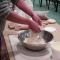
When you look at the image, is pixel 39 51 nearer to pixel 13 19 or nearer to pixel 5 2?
pixel 13 19

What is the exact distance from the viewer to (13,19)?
2.46 ft

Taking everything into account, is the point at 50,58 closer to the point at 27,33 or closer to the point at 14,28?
the point at 27,33

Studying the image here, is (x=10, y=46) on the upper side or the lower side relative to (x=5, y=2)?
lower

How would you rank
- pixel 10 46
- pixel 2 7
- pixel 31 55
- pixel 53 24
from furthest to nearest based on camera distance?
1. pixel 53 24
2. pixel 10 46
3. pixel 31 55
4. pixel 2 7

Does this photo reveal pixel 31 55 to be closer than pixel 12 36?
Yes

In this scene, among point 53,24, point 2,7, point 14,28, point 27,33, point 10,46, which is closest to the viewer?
point 2,7

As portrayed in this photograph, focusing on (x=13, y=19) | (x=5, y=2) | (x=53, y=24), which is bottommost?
(x=53, y=24)

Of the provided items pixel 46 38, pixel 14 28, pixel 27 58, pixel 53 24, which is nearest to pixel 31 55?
pixel 27 58

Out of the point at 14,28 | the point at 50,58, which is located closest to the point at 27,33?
the point at 14,28

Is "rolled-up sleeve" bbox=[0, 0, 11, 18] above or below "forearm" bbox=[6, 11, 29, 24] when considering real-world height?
above

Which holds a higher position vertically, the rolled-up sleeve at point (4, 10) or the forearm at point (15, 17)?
the rolled-up sleeve at point (4, 10)

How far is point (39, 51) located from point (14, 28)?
1.78 feet

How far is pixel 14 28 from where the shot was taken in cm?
127

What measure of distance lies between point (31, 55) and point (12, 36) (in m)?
0.39
